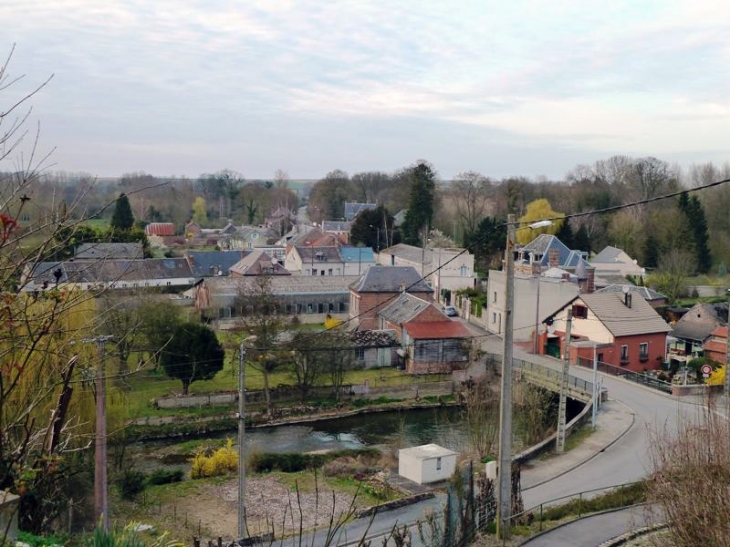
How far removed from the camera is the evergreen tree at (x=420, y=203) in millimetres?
59344

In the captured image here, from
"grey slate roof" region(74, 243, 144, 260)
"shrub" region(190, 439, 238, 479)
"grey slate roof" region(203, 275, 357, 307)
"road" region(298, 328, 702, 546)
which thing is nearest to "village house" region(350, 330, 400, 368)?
"grey slate roof" region(203, 275, 357, 307)

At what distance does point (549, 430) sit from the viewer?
2122 cm

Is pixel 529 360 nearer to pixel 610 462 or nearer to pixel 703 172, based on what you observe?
pixel 610 462

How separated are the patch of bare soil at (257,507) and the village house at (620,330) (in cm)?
1541

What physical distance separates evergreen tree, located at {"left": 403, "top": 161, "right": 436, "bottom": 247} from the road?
3551 centimetres

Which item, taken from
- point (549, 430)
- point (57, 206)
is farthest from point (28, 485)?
point (549, 430)

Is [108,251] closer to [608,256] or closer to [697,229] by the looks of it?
[608,256]

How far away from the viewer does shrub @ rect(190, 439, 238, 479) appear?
63.0 feet

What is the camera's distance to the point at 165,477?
→ 18.6 m

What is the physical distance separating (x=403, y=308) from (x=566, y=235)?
91.0ft

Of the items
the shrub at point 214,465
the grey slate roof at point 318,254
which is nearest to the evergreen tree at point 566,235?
the grey slate roof at point 318,254

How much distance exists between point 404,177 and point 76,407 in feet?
222

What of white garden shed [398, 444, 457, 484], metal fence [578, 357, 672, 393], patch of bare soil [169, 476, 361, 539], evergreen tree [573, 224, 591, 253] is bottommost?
patch of bare soil [169, 476, 361, 539]

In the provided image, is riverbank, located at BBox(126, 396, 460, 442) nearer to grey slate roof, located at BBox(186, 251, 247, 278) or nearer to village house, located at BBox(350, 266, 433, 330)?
village house, located at BBox(350, 266, 433, 330)
